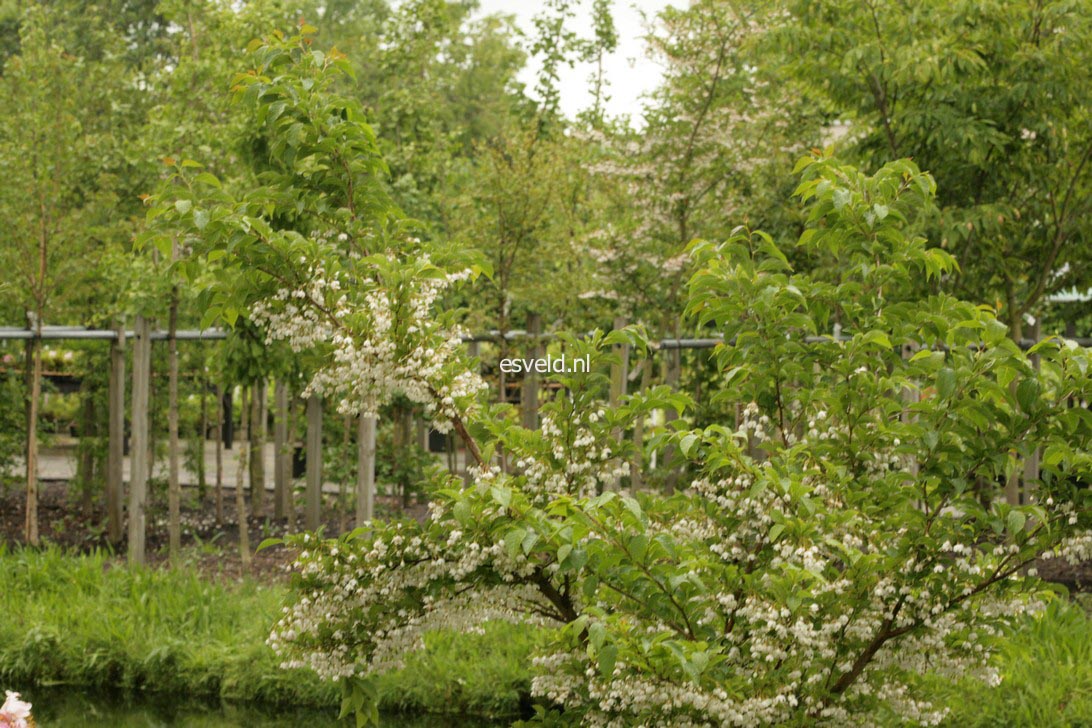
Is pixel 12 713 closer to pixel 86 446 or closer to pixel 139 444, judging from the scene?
pixel 139 444

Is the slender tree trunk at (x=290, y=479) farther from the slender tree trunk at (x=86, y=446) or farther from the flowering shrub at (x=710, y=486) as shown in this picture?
the flowering shrub at (x=710, y=486)

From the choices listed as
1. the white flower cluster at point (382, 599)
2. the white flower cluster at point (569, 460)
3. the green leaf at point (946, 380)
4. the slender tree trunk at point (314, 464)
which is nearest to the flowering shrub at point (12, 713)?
the white flower cluster at point (382, 599)

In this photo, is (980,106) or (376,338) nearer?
(376,338)

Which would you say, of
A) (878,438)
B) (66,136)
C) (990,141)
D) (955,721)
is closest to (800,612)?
(878,438)

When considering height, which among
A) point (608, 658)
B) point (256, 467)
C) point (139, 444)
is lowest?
point (608, 658)

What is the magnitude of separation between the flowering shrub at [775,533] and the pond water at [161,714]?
8.92 feet

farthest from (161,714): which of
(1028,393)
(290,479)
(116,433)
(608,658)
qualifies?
(1028,393)

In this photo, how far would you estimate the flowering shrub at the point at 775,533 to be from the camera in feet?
10.7

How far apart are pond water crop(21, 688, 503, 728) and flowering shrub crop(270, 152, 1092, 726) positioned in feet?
8.92

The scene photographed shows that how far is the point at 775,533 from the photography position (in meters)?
3.23

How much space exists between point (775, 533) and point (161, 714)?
15.7 ft

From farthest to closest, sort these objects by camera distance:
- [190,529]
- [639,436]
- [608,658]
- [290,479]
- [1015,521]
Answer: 1. [190,529]
2. [290,479]
3. [639,436]
4. [1015,521]
5. [608,658]

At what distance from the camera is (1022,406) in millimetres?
3307

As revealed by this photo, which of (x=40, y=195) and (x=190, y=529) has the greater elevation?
(x=40, y=195)
